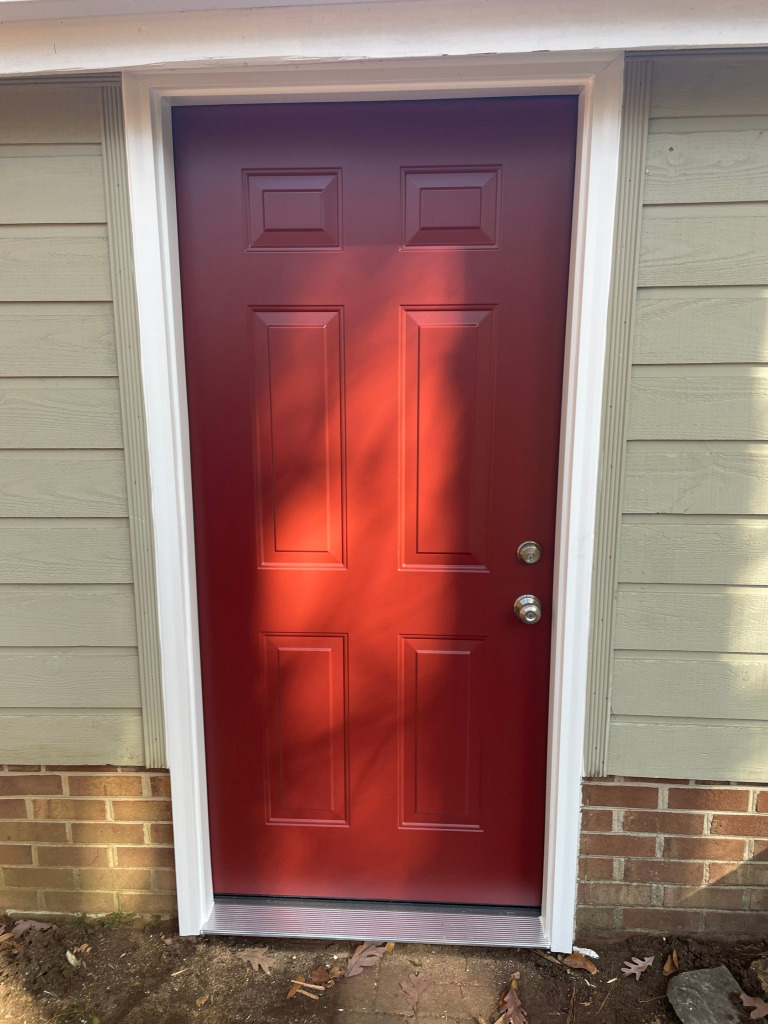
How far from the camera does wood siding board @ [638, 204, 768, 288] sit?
63.6 inches

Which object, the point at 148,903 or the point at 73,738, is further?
the point at 148,903

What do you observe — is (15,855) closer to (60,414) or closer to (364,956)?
(364,956)

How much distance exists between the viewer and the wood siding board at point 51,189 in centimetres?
170

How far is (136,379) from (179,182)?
0.57m

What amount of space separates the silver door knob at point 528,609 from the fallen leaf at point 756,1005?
46.4 inches

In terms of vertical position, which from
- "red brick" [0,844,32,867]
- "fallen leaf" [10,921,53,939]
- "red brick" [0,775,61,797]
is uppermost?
"red brick" [0,775,61,797]

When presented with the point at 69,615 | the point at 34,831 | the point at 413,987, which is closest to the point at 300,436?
the point at 69,615

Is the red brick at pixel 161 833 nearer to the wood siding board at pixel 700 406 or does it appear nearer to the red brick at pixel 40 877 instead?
the red brick at pixel 40 877

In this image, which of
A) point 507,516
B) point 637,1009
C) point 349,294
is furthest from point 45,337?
point 637,1009

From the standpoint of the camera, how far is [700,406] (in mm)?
1691

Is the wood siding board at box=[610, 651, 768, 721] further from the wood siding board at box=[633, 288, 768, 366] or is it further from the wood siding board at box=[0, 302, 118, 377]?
the wood siding board at box=[0, 302, 118, 377]

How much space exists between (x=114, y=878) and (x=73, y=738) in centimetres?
51

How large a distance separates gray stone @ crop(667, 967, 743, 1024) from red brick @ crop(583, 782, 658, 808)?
0.48 meters

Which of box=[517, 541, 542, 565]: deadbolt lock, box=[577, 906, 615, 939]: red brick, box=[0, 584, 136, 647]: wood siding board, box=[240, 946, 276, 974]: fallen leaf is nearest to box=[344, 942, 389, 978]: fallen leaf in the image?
box=[240, 946, 276, 974]: fallen leaf
